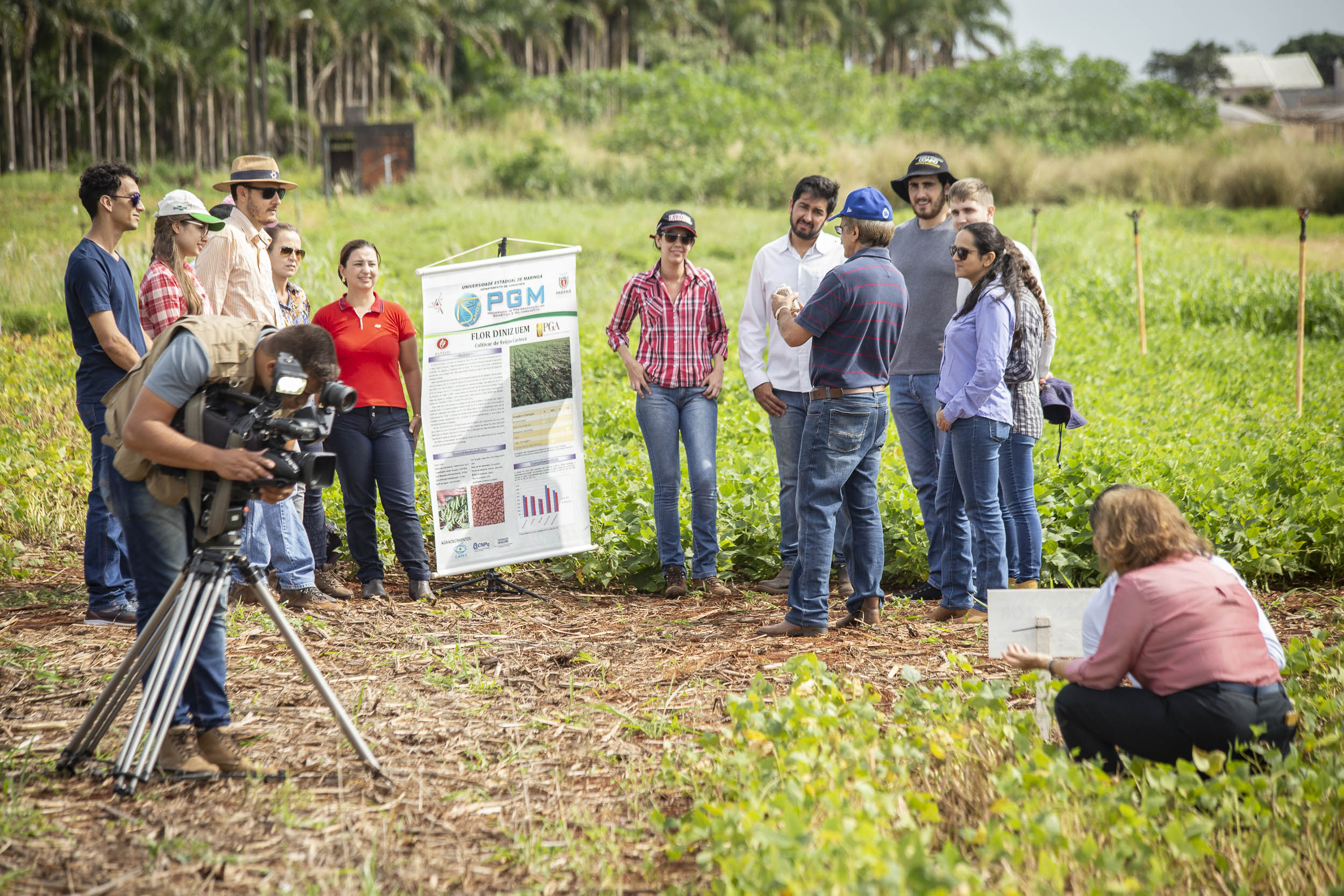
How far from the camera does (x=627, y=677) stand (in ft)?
15.5

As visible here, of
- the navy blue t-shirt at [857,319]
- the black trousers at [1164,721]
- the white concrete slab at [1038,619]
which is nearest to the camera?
the black trousers at [1164,721]

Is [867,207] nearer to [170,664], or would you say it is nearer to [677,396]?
[677,396]

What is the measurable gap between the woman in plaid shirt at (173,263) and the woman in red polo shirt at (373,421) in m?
0.70

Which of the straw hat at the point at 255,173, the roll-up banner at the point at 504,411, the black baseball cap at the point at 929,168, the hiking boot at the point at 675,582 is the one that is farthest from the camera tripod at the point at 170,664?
the black baseball cap at the point at 929,168

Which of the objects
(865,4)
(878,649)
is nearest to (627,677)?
(878,649)

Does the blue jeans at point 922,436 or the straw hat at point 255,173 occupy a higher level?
the straw hat at point 255,173

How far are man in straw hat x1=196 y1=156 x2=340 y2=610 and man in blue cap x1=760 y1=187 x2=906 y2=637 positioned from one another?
2.53 m

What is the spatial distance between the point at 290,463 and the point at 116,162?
2.82m

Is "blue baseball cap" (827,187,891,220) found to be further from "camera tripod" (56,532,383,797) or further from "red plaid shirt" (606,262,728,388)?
"camera tripod" (56,532,383,797)

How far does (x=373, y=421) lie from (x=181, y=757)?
8.21 feet

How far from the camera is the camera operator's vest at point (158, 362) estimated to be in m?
3.47

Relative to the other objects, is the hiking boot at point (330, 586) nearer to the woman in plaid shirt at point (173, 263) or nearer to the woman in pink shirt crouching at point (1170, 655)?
the woman in plaid shirt at point (173, 263)

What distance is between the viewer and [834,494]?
5.17m

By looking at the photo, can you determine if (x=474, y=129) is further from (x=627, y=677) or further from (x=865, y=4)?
Answer: (x=865, y=4)
